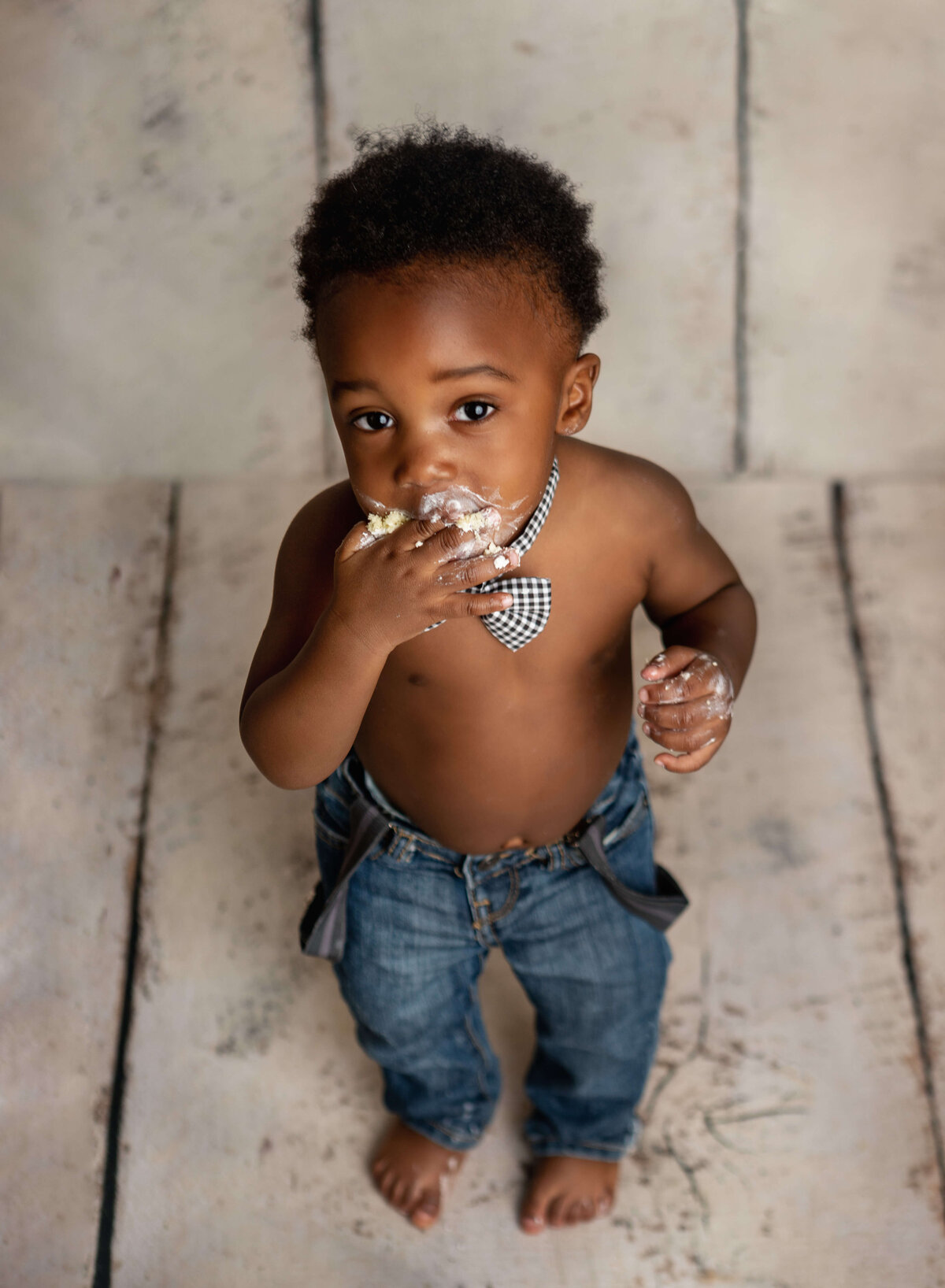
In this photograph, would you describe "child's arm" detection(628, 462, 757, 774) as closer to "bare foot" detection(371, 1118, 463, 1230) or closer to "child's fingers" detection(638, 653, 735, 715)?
"child's fingers" detection(638, 653, 735, 715)

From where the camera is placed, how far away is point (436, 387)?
725mm

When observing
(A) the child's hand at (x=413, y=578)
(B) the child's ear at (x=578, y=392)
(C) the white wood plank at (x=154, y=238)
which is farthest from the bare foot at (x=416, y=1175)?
(C) the white wood plank at (x=154, y=238)

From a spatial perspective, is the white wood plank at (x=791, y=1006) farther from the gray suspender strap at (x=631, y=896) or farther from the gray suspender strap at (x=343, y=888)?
the gray suspender strap at (x=343, y=888)

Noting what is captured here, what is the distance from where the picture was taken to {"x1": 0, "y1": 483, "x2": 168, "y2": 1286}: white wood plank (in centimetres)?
114

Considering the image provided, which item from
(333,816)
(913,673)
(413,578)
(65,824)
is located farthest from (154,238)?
(913,673)

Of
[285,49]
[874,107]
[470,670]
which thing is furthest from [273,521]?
[874,107]

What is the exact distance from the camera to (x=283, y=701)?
83 cm

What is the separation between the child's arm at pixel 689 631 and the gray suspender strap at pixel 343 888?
0.87ft

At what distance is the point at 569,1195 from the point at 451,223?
90 cm

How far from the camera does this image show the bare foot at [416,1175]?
1108 mm

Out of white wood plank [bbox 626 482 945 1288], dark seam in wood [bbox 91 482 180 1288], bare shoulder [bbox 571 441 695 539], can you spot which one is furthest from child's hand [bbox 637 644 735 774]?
dark seam in wood [bbox 91 482 180 1288]

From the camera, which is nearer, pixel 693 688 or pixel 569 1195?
pixel 693 688

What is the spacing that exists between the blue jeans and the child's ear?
0.34 m

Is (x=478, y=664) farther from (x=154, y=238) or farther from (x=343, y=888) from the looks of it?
(x=154, y=238)
